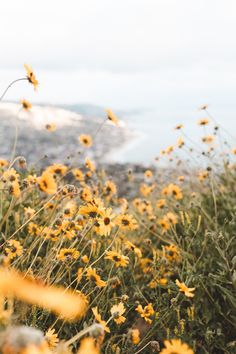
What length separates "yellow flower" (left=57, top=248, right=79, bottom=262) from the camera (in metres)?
2.24

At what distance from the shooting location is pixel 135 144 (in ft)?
58.1

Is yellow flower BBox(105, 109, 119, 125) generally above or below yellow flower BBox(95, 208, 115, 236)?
above

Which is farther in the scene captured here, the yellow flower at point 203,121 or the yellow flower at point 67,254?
A: the yellow flower at point 203,121

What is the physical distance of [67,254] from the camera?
2.33m

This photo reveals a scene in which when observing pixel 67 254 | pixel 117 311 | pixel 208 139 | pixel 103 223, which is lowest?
pixel 117 311

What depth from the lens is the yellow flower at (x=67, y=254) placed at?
7.36 feet

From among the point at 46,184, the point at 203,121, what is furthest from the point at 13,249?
the point at 203,121

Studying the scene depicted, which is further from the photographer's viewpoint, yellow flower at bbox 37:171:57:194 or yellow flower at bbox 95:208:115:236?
yellow flower at bbox 95:208:115:236

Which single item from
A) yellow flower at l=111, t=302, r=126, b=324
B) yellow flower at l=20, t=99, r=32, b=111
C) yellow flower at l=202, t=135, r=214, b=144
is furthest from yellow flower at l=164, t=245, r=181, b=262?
yellow flower at l=202, t=135, r=214, b=144

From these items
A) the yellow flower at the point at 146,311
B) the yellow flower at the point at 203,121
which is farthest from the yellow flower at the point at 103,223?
the yellow flower at the point at 203,121

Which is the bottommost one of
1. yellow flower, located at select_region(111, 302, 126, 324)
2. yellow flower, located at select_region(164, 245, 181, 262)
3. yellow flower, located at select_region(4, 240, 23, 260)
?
yellow flower, located at select_region(164, 245, 181, 262)

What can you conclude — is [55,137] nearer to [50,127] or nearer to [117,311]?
[50,127]

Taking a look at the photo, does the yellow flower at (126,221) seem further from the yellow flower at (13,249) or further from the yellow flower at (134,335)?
the yellow flower at (134,335)

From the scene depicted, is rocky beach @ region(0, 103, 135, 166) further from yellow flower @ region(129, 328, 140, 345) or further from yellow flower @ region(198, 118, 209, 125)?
yellow flower @ region(129, 328, 140, 345)
